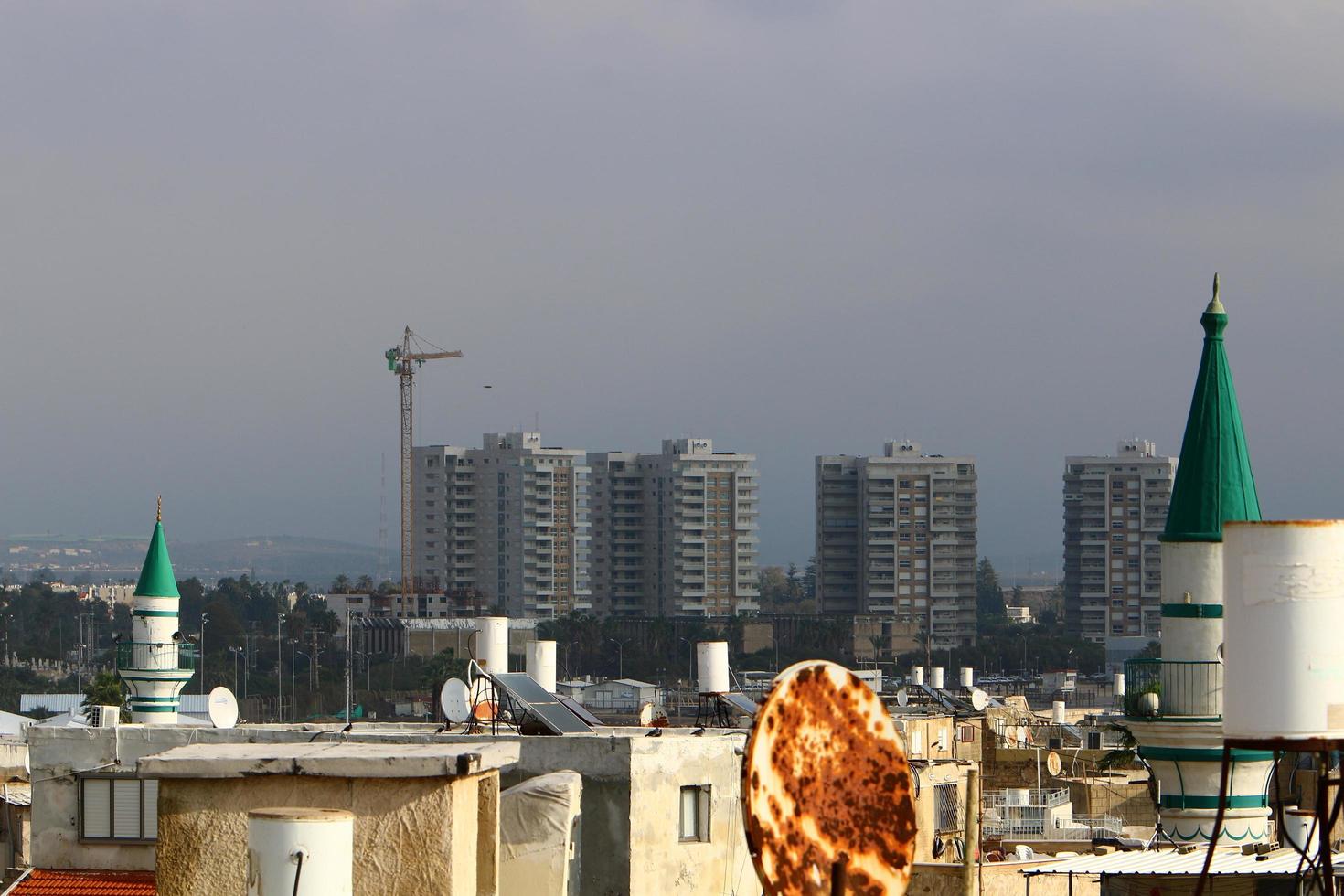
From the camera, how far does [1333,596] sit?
7.32 meters

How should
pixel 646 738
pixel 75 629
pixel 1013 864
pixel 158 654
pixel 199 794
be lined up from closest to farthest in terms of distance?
pixel 199 794
pixel 646 738
pixel 1013 864
pixel 158 654
pixel 75 629

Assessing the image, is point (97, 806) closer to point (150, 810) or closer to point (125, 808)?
point (125, 808)

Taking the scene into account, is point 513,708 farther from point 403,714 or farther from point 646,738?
point 403,714

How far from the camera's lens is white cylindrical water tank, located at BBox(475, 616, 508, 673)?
68.9 feet

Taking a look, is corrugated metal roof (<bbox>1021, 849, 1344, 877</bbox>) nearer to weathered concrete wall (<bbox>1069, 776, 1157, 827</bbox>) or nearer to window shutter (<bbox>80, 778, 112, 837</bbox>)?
window shutter (<bbox>80, 778, 112, 837</bbox>)

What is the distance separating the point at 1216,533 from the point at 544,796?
6701 millimetres

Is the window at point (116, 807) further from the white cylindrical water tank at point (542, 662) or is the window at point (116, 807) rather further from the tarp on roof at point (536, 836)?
the white cylindrical water tank at point (542, 662)

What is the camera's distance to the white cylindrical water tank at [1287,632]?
7.29 metres

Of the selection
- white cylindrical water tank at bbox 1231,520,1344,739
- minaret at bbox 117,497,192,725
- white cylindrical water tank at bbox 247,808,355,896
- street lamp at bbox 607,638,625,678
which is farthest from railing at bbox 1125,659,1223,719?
street lamp at bbox 607,638,625,678

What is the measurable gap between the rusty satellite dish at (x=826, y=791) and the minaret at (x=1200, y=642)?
10.8 m

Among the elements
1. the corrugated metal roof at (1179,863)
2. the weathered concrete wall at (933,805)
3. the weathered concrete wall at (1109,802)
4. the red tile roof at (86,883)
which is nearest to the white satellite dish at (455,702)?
the red tile roof at (86,883)

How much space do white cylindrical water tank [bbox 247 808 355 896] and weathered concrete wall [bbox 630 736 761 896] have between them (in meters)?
7.19

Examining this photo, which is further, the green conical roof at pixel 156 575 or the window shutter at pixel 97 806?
the green conical roof at pixel 156 575

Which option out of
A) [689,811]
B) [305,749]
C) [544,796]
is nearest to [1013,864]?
[689,811]
